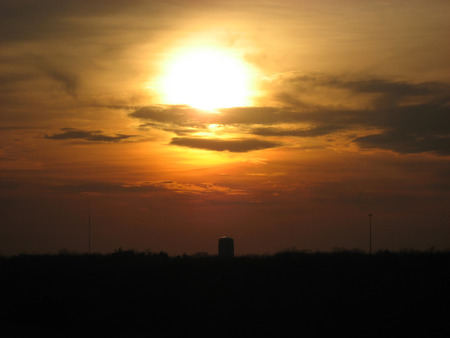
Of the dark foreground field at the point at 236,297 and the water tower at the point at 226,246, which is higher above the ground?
the water tower at the point at 226,246

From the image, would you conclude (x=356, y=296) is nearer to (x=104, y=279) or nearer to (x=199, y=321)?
(x=199, y=321)

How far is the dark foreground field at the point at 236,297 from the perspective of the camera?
84.5 ft

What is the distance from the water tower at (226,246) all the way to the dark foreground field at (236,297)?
5.40 metres

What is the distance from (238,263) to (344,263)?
5833 mm

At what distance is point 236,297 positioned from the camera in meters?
29.2

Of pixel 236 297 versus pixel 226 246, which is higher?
pixel 226 246

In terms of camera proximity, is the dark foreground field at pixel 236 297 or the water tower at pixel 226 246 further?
the water tower at pixel 226 246

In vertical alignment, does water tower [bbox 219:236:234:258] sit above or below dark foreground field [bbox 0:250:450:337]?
above

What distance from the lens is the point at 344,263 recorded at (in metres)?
33.6

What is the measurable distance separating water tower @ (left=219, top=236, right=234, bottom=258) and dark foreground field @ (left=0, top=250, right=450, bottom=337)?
5.40m

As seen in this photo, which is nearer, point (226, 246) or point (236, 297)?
point (236, 297)

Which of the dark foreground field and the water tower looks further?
the water tower

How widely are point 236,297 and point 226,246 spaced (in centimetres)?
1322

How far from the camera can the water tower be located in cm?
4203
